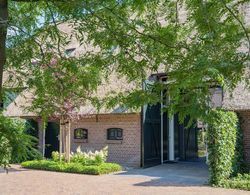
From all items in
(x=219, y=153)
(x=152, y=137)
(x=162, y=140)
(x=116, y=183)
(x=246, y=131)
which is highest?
(x=246, y=131)

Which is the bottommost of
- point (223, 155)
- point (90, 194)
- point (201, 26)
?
point (90, 194)

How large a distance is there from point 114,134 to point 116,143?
1.56 feet

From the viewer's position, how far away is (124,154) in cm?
1684

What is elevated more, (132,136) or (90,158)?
(132,136)

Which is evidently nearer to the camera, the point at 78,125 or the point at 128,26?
the point at 128,26

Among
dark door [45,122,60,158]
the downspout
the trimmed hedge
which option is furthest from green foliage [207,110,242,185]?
dark door [45,122,60,158]

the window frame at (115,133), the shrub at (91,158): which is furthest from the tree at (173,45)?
the window frame at (115,133)

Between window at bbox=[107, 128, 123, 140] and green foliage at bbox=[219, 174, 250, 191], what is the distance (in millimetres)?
6484

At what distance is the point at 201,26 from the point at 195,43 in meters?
0.16

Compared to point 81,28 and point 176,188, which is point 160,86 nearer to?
point 81,28

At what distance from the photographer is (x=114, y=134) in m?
17.4

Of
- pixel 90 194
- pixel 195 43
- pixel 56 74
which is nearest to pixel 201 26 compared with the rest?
pixel 195 43

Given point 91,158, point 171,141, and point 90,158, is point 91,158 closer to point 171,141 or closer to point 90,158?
point 90,158

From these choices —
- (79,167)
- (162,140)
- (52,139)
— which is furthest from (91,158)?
(52,139)
